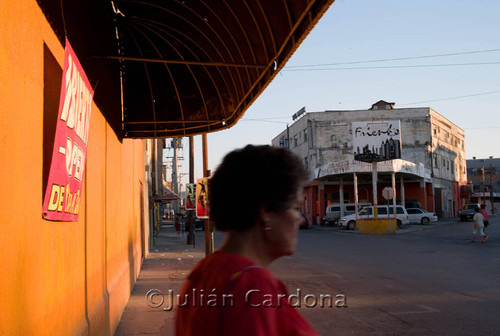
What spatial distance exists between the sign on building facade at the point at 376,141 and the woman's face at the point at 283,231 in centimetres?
3730

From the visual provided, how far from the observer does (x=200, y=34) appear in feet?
24.6

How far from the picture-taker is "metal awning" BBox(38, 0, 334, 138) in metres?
5.49

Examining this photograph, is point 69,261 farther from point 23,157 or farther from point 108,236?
point 108,236

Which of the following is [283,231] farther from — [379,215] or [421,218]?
[421,218]

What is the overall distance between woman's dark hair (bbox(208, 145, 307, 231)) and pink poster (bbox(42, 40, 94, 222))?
1.72 meters

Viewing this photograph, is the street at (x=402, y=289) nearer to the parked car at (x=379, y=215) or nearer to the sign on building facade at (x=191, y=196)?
the sign on building facade at (x=191, y=196)

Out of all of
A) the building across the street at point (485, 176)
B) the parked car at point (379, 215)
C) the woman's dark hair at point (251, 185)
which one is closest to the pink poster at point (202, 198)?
the woman's dark hair at point (251, 185)

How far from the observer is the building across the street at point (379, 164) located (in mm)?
48750

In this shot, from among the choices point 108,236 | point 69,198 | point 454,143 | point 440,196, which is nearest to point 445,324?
point 108,236

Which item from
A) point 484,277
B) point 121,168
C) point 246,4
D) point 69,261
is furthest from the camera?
point 484,277

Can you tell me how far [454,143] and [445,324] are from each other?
2640 inches

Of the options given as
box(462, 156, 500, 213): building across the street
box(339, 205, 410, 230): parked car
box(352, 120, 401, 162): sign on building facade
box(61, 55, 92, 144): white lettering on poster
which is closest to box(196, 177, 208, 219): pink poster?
box(61, 55, 92, 144): white lettering on poster

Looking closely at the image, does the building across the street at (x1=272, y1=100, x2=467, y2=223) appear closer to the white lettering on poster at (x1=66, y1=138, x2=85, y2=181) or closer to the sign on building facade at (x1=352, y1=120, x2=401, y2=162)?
the sign on building facade at (x1=352, y1=120, x2=401, y2=162)

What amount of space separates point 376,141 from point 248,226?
38286mm
